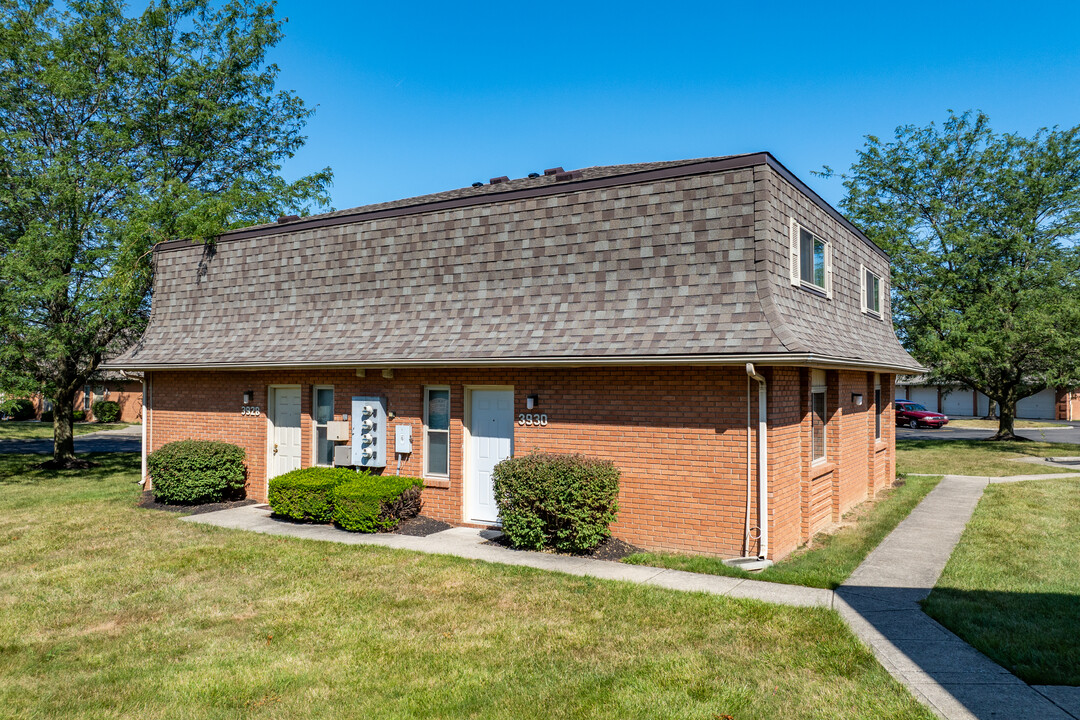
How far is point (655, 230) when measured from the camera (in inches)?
397

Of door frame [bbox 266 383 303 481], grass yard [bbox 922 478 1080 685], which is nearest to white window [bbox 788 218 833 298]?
grass yard [bbox 922 478 1080 685]

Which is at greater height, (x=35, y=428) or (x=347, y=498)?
(x=347, y=498)

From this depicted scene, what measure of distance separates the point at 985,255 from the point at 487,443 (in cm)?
2325

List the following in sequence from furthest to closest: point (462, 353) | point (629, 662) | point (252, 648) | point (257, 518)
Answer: point (257, 518) → point (462, 353) → point (252, 648) → point (629, 662)

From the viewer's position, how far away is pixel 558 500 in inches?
368

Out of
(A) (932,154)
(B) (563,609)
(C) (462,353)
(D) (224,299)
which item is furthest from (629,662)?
(A) (932,154)

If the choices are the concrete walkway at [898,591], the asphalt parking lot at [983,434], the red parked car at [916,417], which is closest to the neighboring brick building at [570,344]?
the concrete walkway at [898,591]

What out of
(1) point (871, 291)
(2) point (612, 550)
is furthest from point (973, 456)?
(2) point (612, 550)

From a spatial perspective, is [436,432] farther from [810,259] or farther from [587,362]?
[810,259]

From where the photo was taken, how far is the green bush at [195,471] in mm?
13031

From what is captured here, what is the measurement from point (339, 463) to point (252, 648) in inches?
241

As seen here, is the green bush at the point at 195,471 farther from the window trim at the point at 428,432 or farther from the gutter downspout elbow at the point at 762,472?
the gutter downspout elbow at the point at 762,472

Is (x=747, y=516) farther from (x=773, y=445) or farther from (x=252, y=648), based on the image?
(x=252, y=648)

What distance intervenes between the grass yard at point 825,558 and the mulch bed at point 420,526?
3.42 meters
